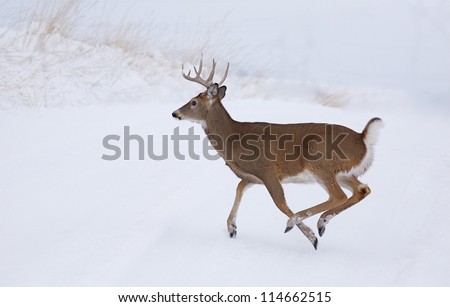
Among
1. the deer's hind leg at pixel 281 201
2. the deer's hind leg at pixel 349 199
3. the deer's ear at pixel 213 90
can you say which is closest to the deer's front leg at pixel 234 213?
the deer's hind leg at pixel 281 201

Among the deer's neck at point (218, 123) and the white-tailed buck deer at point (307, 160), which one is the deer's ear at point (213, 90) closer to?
the deer's neck at point (218, 123)

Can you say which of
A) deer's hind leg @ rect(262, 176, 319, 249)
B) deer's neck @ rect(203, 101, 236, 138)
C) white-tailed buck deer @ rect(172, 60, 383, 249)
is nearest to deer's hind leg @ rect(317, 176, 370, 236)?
white-tailed buck deer @ rect(172, 60, 383, 249)

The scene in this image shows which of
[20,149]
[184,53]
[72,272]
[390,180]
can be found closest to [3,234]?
[72,272]

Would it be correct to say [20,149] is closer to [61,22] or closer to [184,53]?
[61,22]

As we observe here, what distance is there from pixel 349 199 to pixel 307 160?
1.52ft

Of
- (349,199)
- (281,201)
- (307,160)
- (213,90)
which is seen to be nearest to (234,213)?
(281,201)

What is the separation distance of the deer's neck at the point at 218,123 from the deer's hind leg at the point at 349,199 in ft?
3.57

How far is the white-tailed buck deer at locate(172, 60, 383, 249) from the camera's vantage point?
6.40 meters

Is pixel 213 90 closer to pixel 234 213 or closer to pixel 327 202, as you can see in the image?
pixel 234 213

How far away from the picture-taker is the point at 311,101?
597 inches

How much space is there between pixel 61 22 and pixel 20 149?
5.05 meters

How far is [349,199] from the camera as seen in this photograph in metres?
6.38

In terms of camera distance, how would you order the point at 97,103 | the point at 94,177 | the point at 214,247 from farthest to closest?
the point at 97,103 → the point at 94,177 → the point at 214,247

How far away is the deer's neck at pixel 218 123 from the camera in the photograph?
6.93m
